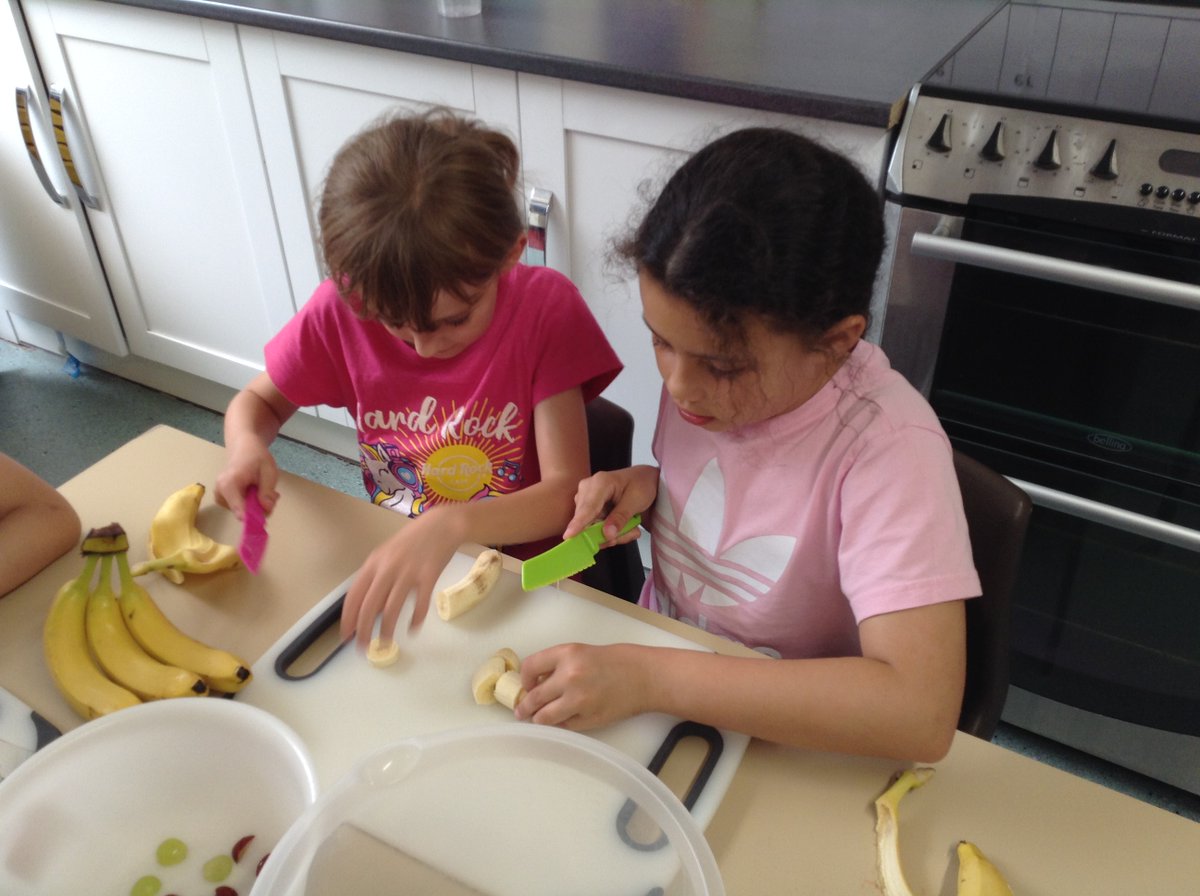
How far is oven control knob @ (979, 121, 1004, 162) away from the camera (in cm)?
105

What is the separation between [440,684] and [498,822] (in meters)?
0.13

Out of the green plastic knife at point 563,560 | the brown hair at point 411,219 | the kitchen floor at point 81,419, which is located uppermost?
the brown hair at point 411,219

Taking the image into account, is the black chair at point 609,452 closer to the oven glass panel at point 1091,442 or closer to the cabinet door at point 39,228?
the oven glass panel at point 1091,442

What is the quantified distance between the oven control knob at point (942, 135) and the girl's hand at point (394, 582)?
738 millimetres

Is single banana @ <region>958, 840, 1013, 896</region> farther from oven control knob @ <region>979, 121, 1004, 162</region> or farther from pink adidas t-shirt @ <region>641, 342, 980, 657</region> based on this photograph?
oven control knob @ <region>979, 121, 1004, 162</region>

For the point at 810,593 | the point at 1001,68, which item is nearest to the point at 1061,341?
the point at 1001,68

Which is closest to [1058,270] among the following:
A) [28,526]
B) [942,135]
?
[942,135]

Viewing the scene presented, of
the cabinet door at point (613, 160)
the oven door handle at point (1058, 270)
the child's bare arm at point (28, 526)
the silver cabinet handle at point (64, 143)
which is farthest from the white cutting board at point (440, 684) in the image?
the silver cabinet handle at point (64, 143)

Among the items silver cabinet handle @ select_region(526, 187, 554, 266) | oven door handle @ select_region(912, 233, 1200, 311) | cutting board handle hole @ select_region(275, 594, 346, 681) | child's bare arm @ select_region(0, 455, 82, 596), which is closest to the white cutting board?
cutting board handle hole @ select_region(275, 594, 346, 681)

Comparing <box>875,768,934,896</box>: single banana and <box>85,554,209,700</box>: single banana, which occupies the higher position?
<box>85,554,209,700</box>: single banana

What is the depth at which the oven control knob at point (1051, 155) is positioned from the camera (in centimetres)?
103

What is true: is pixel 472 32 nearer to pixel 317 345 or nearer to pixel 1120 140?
pixel 317 345

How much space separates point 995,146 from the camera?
1051 mm

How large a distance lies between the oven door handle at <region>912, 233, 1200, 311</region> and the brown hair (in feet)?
1.81
